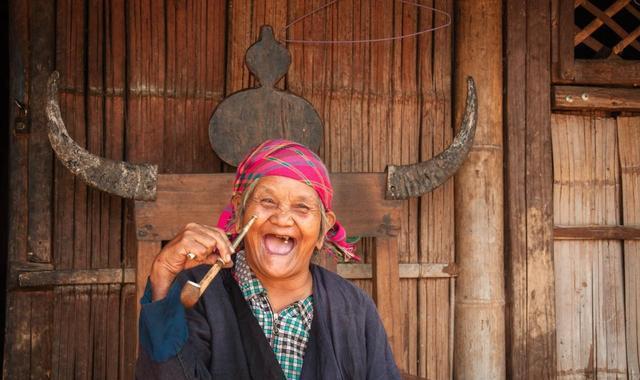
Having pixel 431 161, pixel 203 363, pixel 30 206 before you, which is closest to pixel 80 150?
pixel 30 206

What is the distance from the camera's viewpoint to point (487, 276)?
11.2 feet

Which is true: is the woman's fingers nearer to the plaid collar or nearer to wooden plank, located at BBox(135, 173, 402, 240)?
the plaid collar

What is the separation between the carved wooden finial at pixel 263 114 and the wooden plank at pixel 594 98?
1259mm

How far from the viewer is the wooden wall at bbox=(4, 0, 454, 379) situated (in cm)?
298

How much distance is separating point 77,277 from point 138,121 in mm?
691

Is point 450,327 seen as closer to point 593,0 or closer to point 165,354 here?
point 165,354

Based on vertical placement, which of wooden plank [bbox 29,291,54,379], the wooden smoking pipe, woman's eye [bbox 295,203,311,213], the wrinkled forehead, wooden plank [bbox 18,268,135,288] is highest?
the wrinkled forehead

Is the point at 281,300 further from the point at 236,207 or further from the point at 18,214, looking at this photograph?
the point at 18,214

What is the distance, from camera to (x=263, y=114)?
298 cm

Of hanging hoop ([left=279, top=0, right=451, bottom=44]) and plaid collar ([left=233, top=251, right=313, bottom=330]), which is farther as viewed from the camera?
hanging hoop ([left=279, top=0, right=451, bottom=44])

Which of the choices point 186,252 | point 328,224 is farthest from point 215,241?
point 328,224

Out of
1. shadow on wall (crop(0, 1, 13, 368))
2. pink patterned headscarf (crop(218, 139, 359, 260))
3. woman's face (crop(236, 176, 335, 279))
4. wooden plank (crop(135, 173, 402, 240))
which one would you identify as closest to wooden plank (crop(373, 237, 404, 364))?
wooden plank (crop(135, 173, 402, 240))

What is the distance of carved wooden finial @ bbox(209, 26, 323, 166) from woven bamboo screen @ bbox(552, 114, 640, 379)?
1356 mm

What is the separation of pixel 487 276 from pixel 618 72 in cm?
119
